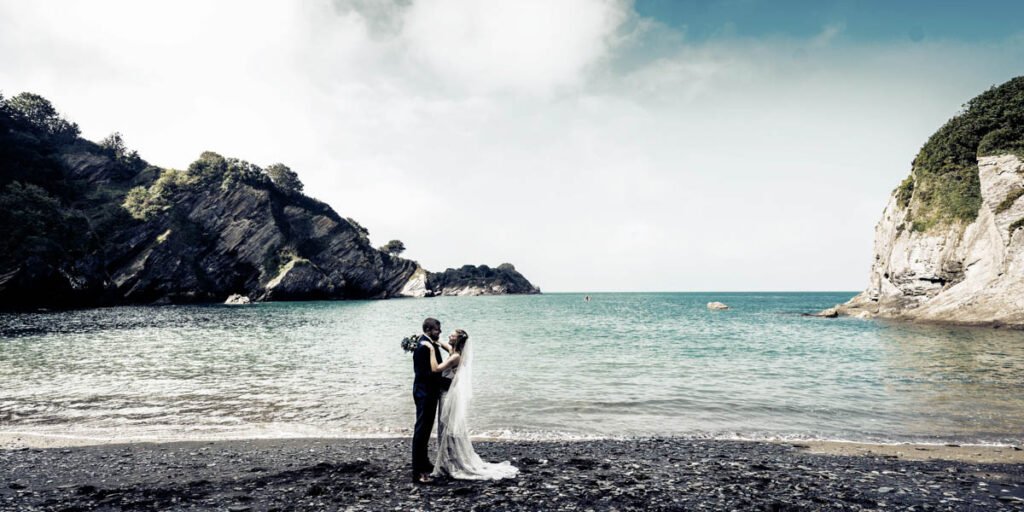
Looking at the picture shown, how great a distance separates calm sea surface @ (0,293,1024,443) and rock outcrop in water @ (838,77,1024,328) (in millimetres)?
17980

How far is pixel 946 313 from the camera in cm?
5228

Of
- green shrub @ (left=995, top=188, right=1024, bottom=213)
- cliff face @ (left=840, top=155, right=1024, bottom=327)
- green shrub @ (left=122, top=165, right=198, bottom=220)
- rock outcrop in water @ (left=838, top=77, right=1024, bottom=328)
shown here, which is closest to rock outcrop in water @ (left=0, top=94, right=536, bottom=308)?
green shrub @ (left=122, top=165, right=198, bottom=220)

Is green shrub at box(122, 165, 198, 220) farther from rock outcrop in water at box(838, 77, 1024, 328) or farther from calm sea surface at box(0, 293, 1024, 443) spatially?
rock outcrop in water at box(838, 77, 1024, 328)

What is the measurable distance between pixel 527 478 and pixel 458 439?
151 cm

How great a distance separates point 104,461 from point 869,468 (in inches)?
652

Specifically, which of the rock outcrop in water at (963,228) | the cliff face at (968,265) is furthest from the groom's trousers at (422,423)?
the cliff face at (968,265)

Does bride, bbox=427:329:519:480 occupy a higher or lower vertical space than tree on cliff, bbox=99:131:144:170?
lower

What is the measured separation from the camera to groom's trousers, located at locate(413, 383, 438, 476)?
905 centimetres

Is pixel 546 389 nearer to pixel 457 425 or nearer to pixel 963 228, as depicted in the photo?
pixel 457 425

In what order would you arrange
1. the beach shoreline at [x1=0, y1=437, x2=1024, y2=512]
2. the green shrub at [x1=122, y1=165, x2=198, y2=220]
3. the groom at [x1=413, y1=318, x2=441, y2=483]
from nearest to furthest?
the beach shoreline at [x1=0, y1=437, x2=1024, y2=512], the groom at [x1=413, y1=318, x2=441, y2=483], the green shrub at [x1=122, y1=165, x2=198, y2=220]

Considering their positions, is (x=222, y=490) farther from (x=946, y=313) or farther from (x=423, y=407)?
(x=946, y=313)

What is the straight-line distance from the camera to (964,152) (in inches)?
2419

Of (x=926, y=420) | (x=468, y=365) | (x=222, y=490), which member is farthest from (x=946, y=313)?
(x=222, y=490)

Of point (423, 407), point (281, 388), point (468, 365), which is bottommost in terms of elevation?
point (281, 388)
